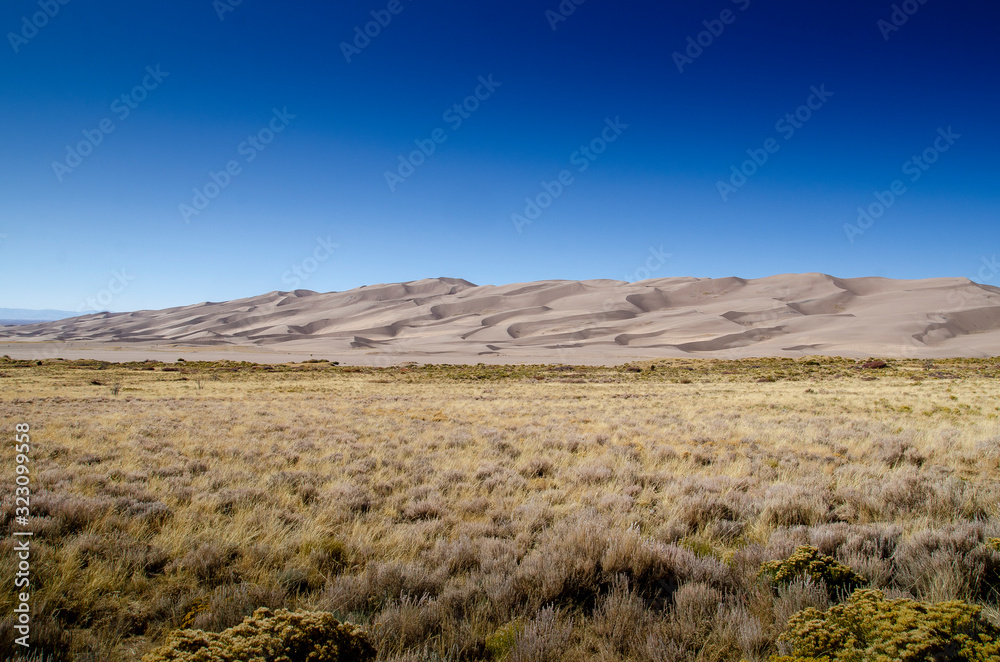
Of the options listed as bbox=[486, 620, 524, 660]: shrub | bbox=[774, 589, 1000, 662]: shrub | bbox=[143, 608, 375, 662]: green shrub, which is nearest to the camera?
bbox=[774, 589, 1000, 662]: shrub

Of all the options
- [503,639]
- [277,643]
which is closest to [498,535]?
[503,639]

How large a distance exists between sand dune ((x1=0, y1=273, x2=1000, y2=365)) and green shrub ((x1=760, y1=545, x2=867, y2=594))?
60920 mm

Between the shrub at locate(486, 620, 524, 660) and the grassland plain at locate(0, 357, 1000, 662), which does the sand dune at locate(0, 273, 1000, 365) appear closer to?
the grassland plain at locate(0, 357, 1000, 662)

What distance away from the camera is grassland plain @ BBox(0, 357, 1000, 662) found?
9.59 ft

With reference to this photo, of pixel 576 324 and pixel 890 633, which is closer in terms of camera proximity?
pixel 890 633

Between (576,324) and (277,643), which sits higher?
(576,324)

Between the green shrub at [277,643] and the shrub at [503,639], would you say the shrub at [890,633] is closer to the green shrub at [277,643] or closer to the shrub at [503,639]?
the shrub at [503,639]

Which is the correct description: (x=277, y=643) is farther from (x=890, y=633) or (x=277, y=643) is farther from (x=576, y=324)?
(x=576, y=324)

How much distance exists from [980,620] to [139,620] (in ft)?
16.8

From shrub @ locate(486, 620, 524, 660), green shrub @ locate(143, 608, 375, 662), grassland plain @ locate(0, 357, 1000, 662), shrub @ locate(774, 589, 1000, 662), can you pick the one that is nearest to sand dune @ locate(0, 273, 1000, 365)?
grassland plain @ locate(0, 357, 1000, 662)

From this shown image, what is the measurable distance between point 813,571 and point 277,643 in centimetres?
355

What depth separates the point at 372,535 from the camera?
439 centimetres

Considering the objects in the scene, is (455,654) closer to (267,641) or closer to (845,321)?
(267,641)

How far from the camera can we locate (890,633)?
2334 mm
